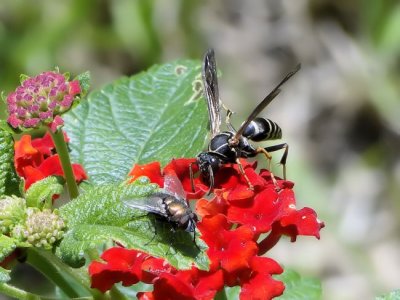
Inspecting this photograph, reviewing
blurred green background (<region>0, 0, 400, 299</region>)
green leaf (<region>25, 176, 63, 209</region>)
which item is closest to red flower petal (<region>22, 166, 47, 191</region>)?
green leaf (<region>25, 176, 63, 209</region>)

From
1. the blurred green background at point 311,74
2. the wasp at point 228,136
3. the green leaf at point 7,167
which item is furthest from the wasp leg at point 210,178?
the blurred green background at point 311,74

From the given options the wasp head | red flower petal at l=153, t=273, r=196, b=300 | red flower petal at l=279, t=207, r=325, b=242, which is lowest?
red flower petal at l=153, t=273, r=196, b=300

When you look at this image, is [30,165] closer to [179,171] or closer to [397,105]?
[179,171]

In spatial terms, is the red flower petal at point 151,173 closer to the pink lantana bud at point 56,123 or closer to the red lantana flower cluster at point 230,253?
the red lantana flower cluster at point 230,253

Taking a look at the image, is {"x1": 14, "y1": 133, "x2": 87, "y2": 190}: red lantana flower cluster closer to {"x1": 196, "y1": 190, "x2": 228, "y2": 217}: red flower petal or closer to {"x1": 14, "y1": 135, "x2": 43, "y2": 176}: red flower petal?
{"x1": 14, "y1": 135, "x2": 43, "y2": 176}: red flower petal

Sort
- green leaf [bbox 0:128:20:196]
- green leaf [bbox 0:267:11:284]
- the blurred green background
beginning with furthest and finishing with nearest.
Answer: the blurred green background, green leaf [bbox 0:128:20:196], green leaf [bbox 0:267:11:284]

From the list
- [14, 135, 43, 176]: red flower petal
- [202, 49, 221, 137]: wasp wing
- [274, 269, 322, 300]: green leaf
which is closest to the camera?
[14, 135, 43, 176]: red flower petal

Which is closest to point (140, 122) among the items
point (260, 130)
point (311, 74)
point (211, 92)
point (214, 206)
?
point (211, 92)
